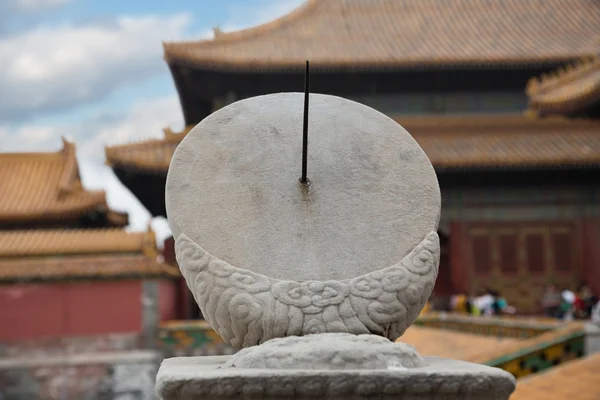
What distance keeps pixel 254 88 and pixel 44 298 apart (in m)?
7.38

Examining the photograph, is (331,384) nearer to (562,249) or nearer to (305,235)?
(305,235)

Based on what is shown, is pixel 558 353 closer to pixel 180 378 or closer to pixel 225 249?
pixel 225 249

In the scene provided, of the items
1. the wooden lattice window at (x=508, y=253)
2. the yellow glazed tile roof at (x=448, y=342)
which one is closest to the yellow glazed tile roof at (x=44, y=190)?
the wooden lattice window at (x=508, y=253)

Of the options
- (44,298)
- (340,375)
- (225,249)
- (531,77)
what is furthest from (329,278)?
(531,77)

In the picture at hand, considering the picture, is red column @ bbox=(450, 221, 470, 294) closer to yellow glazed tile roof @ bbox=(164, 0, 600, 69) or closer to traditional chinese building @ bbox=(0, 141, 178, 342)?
yellow glazed tile roof @ bbox=(164, 0, 600, 69)

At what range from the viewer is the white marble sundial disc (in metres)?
3.72

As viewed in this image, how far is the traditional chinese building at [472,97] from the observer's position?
704 inches

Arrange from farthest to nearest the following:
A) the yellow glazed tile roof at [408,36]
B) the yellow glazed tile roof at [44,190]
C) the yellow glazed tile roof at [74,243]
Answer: the yellow glazed tile roof at [44,190]
the yellow glazed tile roof at [408,36]
the yellow glazed tile roof at [74,243]

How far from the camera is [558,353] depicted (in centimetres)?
861

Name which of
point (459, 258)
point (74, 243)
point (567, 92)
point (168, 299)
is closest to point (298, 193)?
point (74, 243)

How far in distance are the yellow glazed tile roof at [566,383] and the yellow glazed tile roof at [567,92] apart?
9.20 metres

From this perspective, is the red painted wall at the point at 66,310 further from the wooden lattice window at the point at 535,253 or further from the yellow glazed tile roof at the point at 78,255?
the wooden lattice window at the point at 535,253

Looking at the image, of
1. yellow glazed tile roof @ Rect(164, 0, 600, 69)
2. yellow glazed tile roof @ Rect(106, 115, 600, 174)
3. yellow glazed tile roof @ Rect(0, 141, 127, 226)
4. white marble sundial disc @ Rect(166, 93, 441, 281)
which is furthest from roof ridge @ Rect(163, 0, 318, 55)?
white marble sundial disc @ Rect(166, 93, 441, 281)

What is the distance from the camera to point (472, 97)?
20547mm
